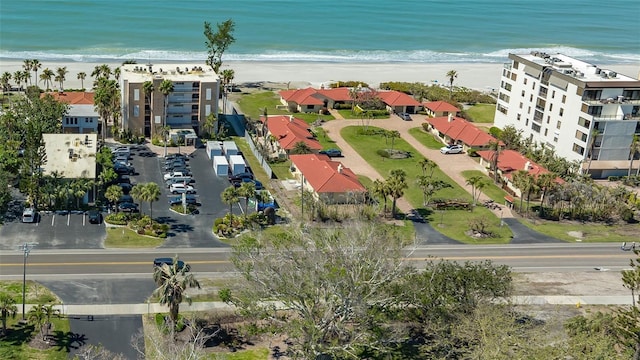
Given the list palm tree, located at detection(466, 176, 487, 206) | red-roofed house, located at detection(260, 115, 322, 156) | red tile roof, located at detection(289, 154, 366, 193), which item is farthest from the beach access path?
red tile roof, located at detection(289, 154, 366, 193)

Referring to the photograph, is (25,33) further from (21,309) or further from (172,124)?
(21,309)

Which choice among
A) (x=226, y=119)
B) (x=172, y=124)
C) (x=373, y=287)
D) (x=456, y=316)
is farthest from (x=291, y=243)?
(x=226, y=119)

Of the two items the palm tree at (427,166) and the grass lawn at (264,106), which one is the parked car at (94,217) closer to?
the palm tree at (427,166)

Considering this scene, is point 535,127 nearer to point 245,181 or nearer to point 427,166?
point 427,166

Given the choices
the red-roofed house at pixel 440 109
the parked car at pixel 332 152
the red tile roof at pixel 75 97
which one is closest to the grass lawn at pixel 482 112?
the red-roofed house at pixel 440 109

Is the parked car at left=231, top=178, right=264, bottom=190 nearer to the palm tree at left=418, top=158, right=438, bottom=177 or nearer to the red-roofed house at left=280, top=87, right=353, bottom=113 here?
the palm tree at left=418, top=158, right=438, bottom=177
